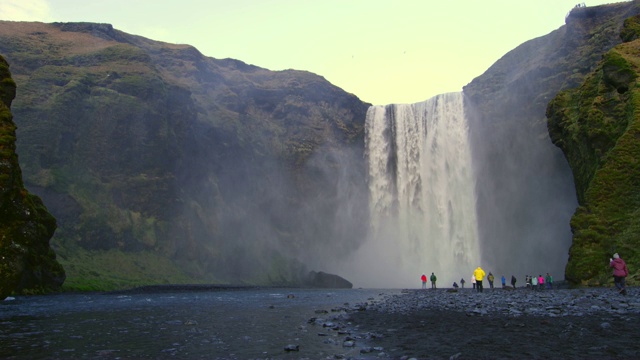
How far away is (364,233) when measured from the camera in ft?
308

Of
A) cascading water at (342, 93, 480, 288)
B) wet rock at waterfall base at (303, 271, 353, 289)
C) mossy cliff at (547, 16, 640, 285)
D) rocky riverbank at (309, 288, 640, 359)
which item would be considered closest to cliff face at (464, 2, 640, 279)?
cascading water at (342, 93, 480, 288)

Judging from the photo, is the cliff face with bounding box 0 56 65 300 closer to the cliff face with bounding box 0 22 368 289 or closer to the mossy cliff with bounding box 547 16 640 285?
the cliff face with bounding box 0 22 368 289

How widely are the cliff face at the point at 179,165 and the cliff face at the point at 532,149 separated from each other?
88.4 ft

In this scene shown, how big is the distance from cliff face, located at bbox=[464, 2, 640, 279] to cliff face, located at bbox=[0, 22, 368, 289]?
27.0 metres

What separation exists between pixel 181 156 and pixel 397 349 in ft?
290

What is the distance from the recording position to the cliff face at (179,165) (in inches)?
3108

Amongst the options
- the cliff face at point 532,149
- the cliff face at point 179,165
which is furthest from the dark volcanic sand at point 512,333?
the cliff face at point 179,165

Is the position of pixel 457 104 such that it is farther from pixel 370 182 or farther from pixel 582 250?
pixel 582 250

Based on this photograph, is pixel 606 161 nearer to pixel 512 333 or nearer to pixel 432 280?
pixel 432 280

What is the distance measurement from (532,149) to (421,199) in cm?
1992

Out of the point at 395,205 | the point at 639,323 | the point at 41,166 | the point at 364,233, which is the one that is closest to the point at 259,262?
the point at 364,233

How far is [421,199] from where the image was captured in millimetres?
81625

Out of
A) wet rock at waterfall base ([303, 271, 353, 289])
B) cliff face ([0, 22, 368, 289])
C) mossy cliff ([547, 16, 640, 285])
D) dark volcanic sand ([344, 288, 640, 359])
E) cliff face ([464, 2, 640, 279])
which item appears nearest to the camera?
dark volcanic sand ([344, 288, 640, 359])

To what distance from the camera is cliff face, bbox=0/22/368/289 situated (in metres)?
78.9
